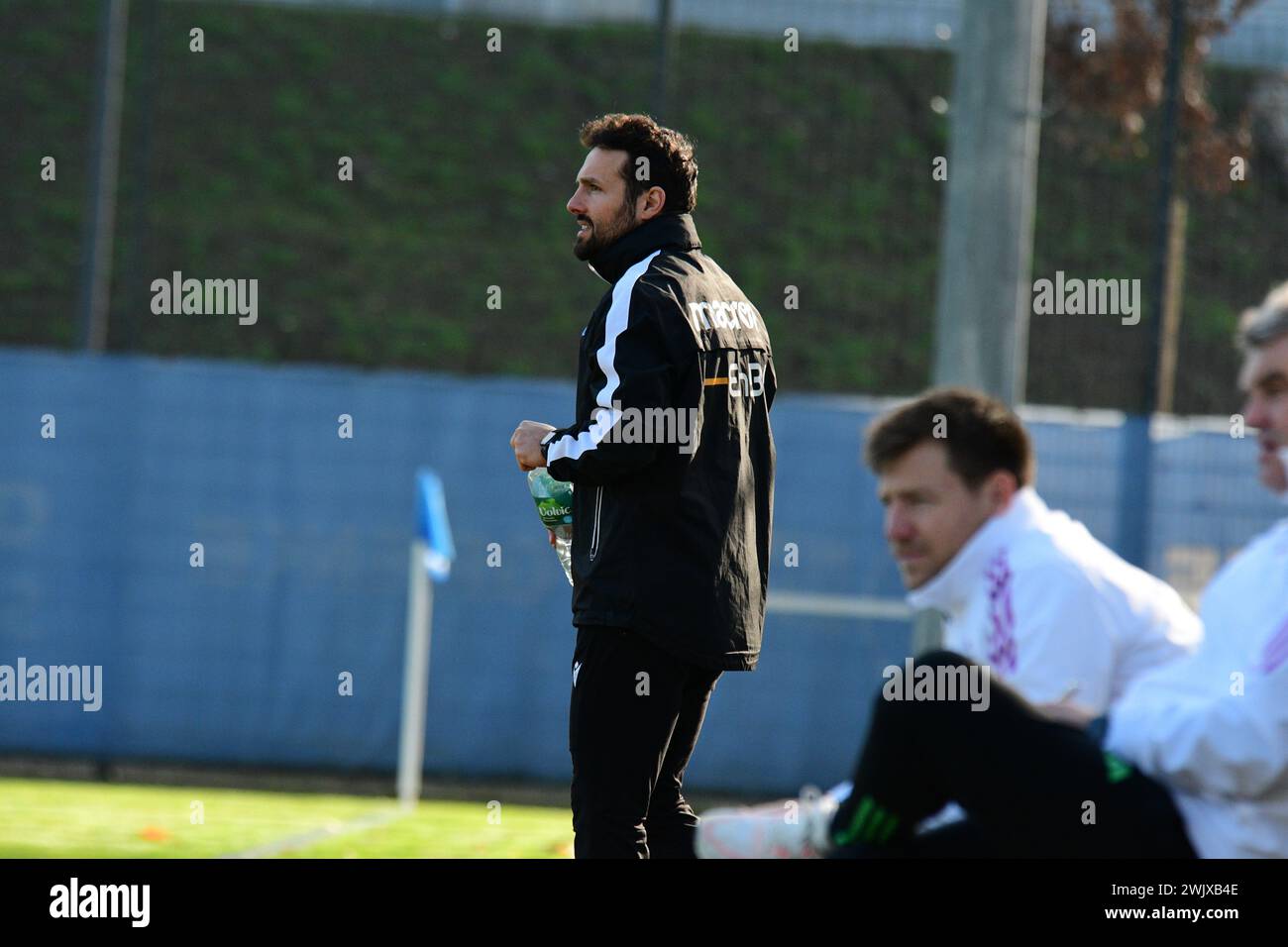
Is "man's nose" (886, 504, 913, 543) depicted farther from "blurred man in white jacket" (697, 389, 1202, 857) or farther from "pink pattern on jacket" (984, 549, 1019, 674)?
"pink pattern on jacket" (984, 549, 1019, 674)

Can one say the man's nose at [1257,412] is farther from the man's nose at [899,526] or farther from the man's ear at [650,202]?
the man's ear at [650,202]

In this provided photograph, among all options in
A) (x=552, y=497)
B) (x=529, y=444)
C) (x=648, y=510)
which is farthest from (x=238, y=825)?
(x=648, y=510)

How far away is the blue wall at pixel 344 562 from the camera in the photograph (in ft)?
30.2

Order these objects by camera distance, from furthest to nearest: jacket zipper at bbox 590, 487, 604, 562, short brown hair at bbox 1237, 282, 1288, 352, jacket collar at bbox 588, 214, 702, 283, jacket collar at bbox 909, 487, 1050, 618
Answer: jacket collar at bbox 588, 214, 702, 283, jacket zipper at bbox 590, 487, 604, 562, jacket collar at bbox 909, 487, 1050, 618, short brown hair at bbox 1237, 282, 1288, 352

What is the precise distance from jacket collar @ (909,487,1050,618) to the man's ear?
1.07 m

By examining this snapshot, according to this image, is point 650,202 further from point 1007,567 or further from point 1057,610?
point 1057,610

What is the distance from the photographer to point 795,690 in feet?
30.3

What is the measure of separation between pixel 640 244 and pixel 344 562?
5.71 m

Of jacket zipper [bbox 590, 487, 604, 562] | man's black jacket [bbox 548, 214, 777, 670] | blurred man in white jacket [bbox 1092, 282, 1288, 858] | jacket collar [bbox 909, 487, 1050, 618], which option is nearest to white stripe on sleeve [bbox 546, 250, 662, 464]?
man's black jacket [bbox 548, 214, 777, 670]

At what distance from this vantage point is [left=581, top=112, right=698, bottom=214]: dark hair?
4074 millimetres
